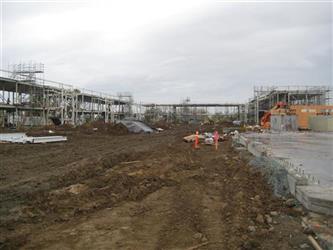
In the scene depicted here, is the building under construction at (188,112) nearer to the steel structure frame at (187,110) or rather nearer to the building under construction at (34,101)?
the steel structure frame at (187,110)

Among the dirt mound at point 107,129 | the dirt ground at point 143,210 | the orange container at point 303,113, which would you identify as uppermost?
the orange container at point 303,113

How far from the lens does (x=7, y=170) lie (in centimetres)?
1270

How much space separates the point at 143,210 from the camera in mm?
7301

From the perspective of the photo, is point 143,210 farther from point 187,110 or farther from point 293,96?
point 187,110

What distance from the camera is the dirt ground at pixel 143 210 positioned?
5551 millimetres

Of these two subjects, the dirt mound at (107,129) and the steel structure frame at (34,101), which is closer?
the dirt mound at (107,129)

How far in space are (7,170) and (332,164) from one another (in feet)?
33.7

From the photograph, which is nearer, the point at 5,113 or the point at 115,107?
the point at 5,113

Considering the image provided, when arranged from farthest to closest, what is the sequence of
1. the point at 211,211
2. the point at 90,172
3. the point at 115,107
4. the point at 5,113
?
the point at 115,107 → the point at 5,113 → the point at 90,172 → the point at 211,211

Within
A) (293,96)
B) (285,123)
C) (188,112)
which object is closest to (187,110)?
(188,112)

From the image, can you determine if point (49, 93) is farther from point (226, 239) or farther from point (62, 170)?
point (226, 239)

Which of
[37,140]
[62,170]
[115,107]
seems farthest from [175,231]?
[115,107]

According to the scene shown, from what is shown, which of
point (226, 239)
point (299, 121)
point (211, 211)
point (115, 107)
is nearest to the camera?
point (226, 239)

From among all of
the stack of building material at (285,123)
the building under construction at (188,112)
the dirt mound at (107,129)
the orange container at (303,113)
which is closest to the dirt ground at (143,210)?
the dirt mound at (107,129)
